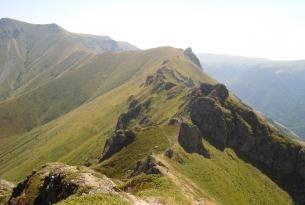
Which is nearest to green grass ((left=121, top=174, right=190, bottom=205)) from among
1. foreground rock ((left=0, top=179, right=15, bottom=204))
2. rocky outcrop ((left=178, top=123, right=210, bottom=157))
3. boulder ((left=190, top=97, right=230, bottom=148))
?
rocky outcrop ((left=178, top=123, right=210, bottom=157))

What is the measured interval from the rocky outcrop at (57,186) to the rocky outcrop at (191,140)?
4890 cm

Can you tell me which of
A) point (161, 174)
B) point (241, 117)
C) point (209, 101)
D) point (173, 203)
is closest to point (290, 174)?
point (241, 117)

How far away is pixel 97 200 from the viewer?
61031 mm

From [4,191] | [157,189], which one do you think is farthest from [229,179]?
[4,191]

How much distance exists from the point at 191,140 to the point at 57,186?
67.1 meters

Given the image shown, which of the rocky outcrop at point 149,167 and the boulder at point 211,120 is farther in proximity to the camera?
the boulder at point 211,120

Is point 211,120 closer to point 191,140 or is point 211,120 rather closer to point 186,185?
point 191,140

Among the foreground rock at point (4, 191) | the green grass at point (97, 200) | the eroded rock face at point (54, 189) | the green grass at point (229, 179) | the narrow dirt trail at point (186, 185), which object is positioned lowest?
the foreground rock at point (4, 191)

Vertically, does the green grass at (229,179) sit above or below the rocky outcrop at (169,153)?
below

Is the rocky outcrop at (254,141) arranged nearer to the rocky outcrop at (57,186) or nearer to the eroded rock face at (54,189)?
the rocky outcrop at (57,186)

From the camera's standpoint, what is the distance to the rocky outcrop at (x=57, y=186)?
248ft

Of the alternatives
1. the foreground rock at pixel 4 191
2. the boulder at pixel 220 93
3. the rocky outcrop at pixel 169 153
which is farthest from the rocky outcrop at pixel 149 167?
the boulder at pixel 220 93

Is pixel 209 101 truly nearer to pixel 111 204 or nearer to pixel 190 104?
pixel 190 104

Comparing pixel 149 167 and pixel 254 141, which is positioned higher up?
pixel 149 167
